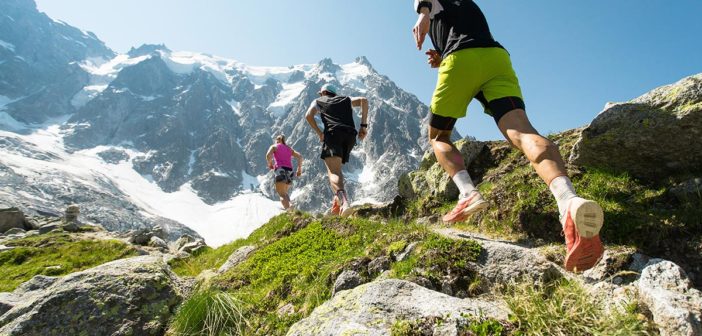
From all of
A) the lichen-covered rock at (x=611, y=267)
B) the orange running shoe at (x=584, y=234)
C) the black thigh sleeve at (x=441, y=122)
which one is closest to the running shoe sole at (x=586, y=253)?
the orange running shoe at (x=584, y=234)

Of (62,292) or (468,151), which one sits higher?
(468,151)

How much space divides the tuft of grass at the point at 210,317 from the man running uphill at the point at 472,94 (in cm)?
291

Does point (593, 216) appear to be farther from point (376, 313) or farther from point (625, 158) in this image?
point (625, 158)

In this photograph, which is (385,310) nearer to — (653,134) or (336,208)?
(653,134)

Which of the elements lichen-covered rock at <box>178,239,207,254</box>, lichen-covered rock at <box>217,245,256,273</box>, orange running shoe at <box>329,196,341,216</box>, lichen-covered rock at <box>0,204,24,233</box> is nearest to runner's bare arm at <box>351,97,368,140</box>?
orange running shoe at <box>329,196,341,216</box>

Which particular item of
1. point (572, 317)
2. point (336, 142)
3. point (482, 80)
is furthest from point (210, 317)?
point (336, 142)

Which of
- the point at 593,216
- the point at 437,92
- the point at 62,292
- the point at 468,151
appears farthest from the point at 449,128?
the point at 62,292

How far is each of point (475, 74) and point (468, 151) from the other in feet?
17.4

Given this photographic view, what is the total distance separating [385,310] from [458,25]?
389 cm

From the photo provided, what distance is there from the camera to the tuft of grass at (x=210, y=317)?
4617 millimetres

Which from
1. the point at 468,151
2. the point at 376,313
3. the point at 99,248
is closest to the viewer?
the point at 376,313

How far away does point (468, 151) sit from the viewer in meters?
9.90

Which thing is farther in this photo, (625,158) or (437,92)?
(625,158)

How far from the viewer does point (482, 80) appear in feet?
16.1
